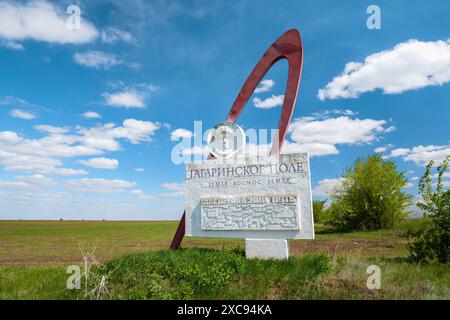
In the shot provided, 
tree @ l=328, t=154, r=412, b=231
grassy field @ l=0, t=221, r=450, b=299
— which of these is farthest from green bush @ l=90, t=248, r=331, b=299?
tree @ l=328, t=154, r=412, b=231

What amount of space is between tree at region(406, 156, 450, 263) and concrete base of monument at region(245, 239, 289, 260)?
4.52 m

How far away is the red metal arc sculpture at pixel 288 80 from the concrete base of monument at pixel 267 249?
7.98 feet

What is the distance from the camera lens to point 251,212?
849 cm

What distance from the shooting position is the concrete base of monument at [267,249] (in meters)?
8.05

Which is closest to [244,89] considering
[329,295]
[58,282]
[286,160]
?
[286,160]

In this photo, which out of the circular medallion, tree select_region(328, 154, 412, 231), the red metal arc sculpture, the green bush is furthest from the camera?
tree select_region(328, 154, 412, 231)

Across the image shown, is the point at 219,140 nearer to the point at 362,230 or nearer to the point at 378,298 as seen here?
the point at 378,298

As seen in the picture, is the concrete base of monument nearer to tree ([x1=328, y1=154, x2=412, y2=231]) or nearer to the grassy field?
the grassy field

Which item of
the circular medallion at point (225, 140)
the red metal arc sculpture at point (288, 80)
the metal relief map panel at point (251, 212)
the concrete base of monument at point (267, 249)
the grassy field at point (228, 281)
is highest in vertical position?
the red metal arc sculpture at point (288, 80)

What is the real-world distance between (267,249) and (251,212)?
1.02 m

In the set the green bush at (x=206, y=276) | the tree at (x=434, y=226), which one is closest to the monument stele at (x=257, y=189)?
the green bush at (x=206, y=276)

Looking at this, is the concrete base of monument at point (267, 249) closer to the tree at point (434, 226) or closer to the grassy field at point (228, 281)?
the grassy field at point (228, 281)

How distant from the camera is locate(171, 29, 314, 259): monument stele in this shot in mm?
8086

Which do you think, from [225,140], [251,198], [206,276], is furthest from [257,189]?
[206,276]
